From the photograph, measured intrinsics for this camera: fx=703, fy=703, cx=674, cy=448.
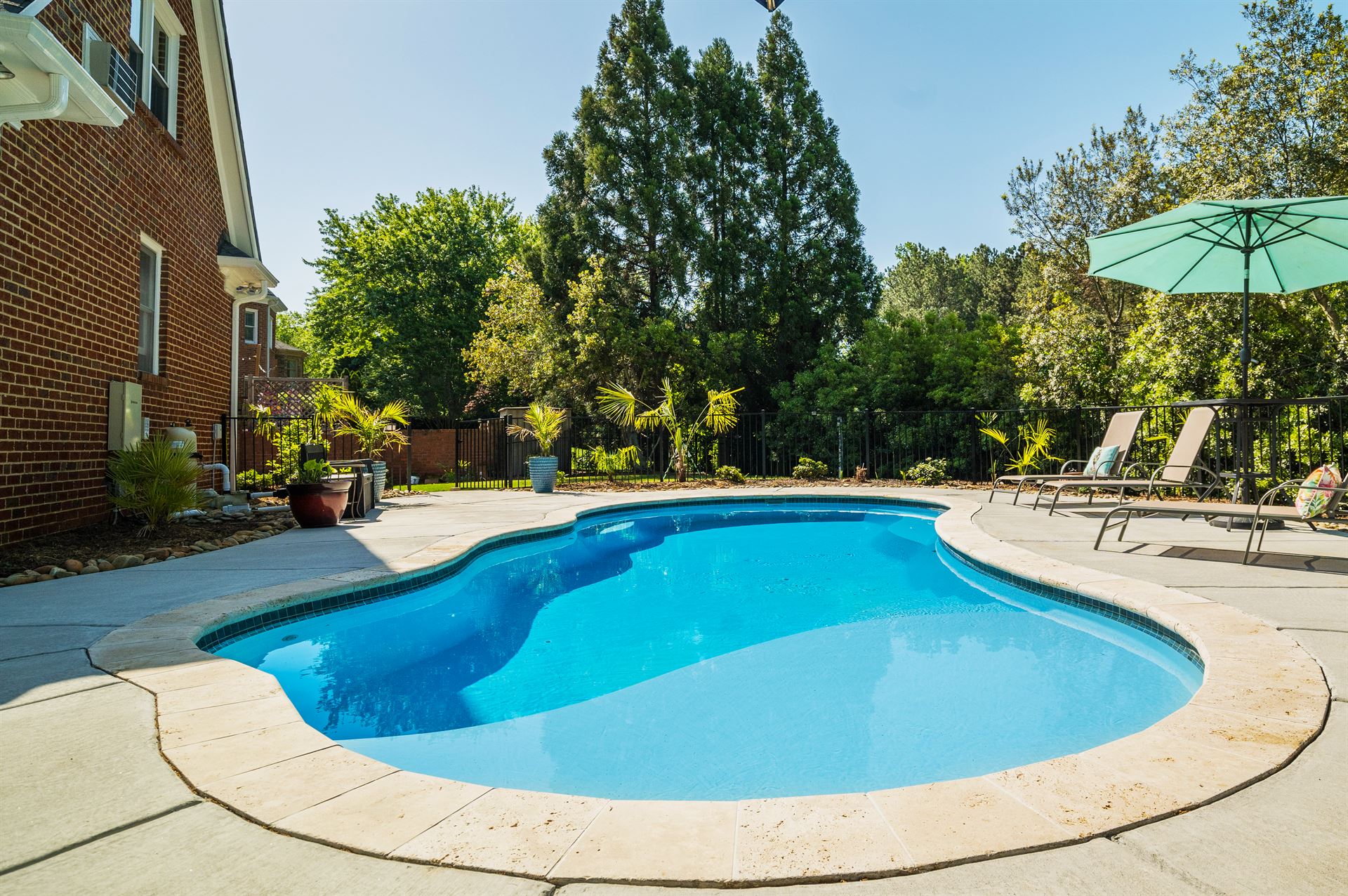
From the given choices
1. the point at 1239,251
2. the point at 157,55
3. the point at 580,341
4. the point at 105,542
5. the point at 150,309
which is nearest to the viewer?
the point at 105,542

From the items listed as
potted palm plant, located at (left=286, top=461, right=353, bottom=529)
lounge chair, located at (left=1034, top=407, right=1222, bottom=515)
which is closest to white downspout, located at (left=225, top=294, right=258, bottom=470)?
potted palm plant, located at (left=286, top=461, right=353, bottom=529)

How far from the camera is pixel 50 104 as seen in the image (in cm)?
418

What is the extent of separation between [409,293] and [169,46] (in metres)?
20.4

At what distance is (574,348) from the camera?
16.6m

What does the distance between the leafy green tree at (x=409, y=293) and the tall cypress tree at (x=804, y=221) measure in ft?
49.8

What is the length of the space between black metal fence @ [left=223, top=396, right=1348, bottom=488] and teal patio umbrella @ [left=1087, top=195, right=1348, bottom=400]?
8.56ft

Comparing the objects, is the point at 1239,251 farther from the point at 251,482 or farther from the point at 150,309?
the point at 251,482

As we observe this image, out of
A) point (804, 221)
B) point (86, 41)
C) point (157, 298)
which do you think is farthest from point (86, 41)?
point (804, 221)

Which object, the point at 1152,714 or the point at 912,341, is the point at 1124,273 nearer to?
the point at 1152,714

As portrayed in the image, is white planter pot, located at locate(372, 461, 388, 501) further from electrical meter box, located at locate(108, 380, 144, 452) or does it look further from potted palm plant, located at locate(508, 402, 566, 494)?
electrical meter box, located at locate(108, 380, 144, 452)

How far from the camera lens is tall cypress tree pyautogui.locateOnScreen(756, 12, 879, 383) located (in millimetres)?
17547

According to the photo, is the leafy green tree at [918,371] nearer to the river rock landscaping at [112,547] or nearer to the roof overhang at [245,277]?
the roof overhang at [245,277]

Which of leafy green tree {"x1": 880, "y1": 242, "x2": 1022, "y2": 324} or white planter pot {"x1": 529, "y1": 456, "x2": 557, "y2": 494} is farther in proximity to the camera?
leafy green tree {"x1": 880, "y1": 242, "x2": 1022, "y2": 324}

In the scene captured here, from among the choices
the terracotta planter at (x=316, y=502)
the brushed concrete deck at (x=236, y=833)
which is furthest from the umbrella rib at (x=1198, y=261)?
the terracotta planter at (x=316, y=502)
